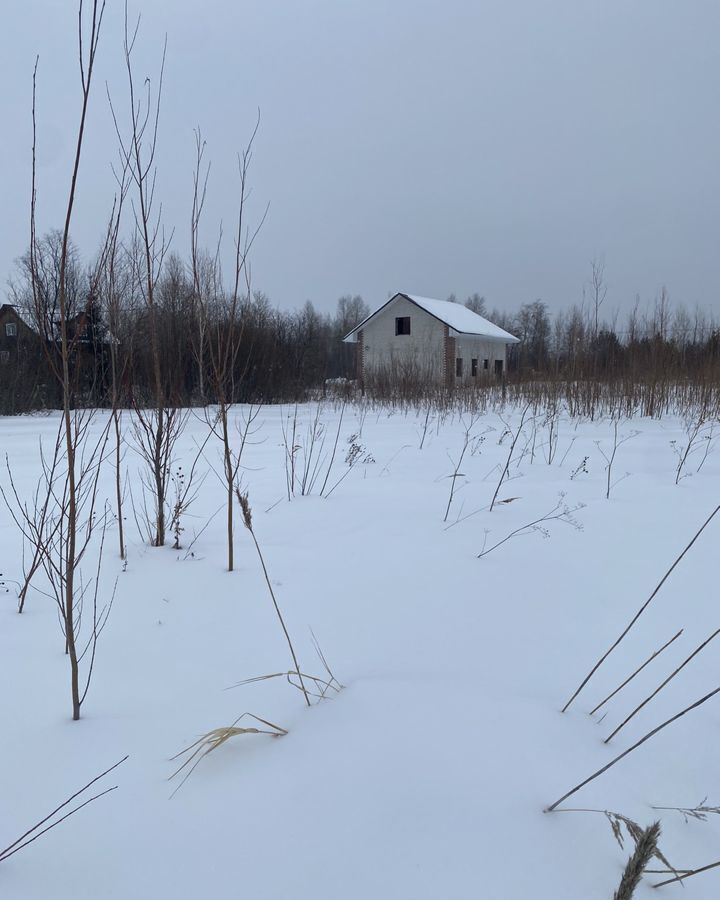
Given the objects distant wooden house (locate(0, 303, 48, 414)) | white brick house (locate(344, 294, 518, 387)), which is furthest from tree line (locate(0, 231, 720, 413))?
white brick house (locate(344, 294, 518, 387))

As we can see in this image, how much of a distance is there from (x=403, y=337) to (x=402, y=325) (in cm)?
60

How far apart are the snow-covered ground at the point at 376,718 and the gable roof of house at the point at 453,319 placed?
24693mm

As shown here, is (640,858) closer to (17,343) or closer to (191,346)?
(191,346)

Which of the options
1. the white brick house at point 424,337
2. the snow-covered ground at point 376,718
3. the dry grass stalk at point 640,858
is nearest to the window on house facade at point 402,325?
the white brick house at point 424,337

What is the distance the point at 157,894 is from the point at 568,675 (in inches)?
47.4

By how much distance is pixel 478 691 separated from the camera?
1553mm

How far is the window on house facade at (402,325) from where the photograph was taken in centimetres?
2766

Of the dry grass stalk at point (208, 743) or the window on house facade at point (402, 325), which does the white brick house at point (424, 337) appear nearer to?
the window on house facade at point (402, 325)

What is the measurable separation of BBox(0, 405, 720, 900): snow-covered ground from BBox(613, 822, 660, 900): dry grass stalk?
34 centimetres

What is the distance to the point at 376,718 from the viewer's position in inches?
55.6

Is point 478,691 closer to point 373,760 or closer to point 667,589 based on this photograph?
point 373,760

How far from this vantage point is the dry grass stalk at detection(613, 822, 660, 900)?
0.62 m

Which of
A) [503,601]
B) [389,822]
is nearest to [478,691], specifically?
[389,822]

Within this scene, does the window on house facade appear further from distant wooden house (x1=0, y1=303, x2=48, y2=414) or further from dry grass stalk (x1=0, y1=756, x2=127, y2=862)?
dry grass stalk (x1=0, y1=756, x2=127, y2=862)
